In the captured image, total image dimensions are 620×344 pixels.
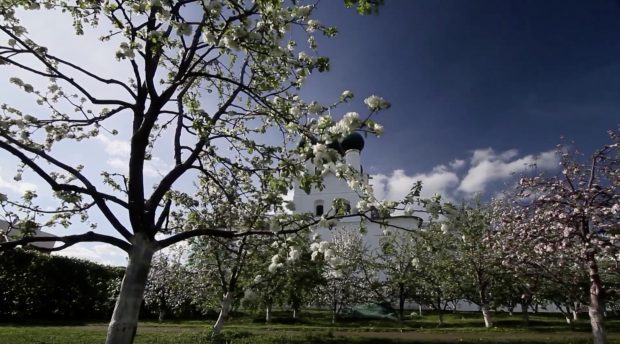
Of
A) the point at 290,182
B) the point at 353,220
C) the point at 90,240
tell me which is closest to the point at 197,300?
the point at 90,240

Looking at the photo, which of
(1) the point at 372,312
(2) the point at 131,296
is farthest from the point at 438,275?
(2) the point at 131,296

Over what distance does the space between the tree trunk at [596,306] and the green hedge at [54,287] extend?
30.8m

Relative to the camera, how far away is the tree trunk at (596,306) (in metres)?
11.8

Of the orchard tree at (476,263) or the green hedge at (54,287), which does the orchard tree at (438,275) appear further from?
the green hedge at (54,287)

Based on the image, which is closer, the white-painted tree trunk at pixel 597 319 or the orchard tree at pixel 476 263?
the white-painted tree trunk at pixel 597 319

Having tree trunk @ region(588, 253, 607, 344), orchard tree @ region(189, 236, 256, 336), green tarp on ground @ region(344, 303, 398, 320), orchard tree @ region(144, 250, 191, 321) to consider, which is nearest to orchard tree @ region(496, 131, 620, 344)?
tree trunk @ region(588, 253, 607, 344)

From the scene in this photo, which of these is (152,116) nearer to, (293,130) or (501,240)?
(293,130)

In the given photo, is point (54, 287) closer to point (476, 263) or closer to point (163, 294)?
point (163, 294)

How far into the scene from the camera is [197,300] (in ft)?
73.3

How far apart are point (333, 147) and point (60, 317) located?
3331cm

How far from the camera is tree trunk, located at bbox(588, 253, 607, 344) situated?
11758 millimetres

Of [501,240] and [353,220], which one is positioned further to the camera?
[353,220]

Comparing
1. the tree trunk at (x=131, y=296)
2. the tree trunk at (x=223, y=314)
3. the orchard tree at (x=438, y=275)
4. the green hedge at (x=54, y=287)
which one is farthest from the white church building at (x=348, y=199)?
the tree trunk at (x=131, y=296)

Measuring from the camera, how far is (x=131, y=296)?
20.0ft
